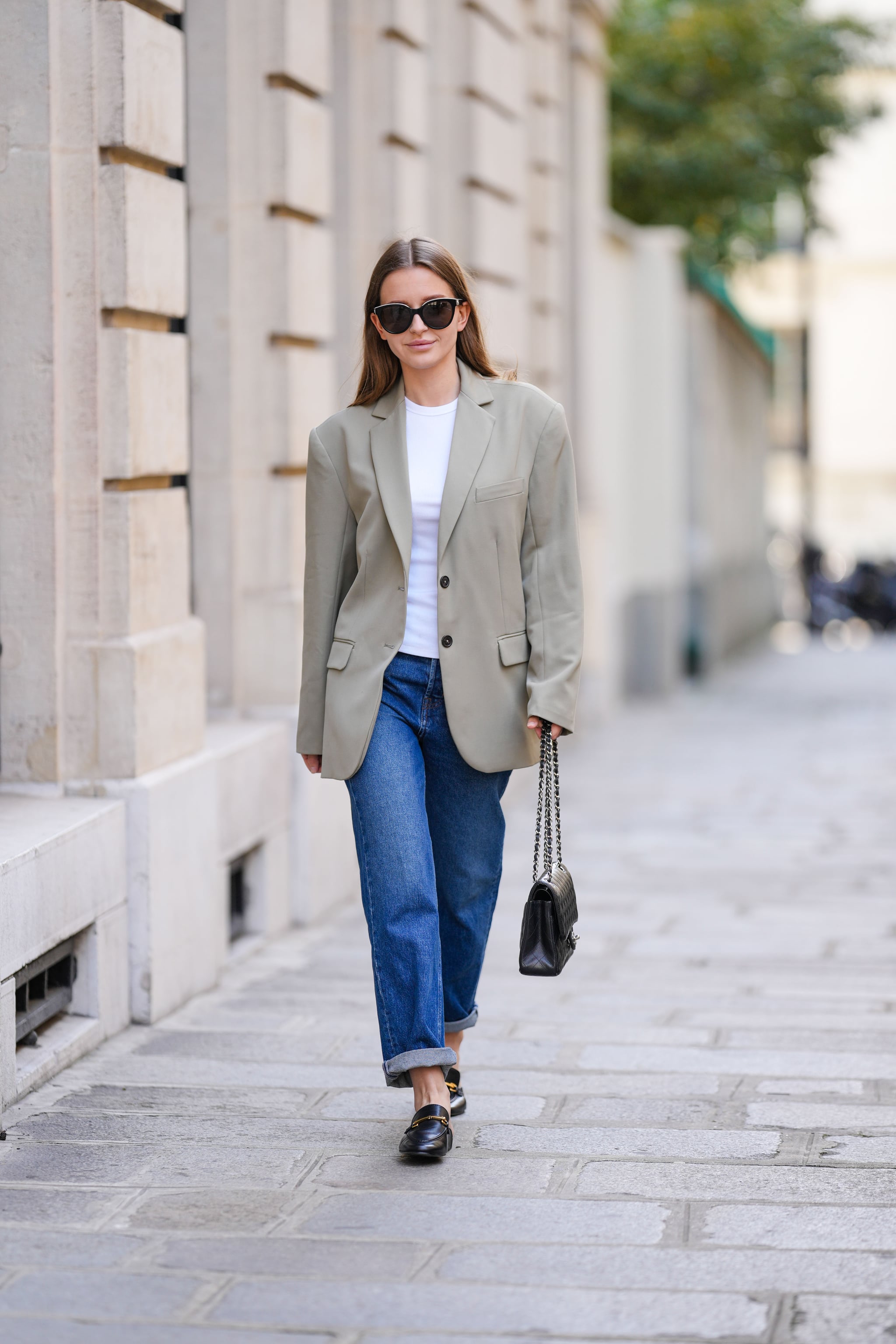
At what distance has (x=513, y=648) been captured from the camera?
13.8ft

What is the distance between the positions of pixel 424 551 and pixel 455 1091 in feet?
4.16

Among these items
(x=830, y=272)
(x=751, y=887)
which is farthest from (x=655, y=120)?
(x=830, y=272)

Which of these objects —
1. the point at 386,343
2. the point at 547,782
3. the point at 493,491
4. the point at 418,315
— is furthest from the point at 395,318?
the point at 547,782

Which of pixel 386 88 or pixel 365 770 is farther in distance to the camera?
pixel 386 88

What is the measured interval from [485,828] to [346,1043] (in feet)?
3.86

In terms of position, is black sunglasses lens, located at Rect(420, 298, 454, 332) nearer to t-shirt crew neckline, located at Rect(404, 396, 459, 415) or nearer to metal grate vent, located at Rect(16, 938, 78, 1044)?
t-shirt crew neckline, located at Rect(404, 396, 459, 415)

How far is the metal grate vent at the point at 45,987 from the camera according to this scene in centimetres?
478

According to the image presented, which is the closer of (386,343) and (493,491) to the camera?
(493,491)

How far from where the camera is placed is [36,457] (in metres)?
5.19

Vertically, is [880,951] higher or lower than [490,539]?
lower

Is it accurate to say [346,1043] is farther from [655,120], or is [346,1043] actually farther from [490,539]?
[655,120]

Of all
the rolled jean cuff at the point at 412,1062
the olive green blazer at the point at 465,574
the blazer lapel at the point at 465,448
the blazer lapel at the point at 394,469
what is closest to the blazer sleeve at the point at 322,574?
the olive green blazer at the point at 465,574

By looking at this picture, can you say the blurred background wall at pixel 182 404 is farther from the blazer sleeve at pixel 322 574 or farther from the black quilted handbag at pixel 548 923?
the black quilted handbag at pixel 548 923

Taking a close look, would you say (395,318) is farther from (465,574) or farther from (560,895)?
(560,895)
